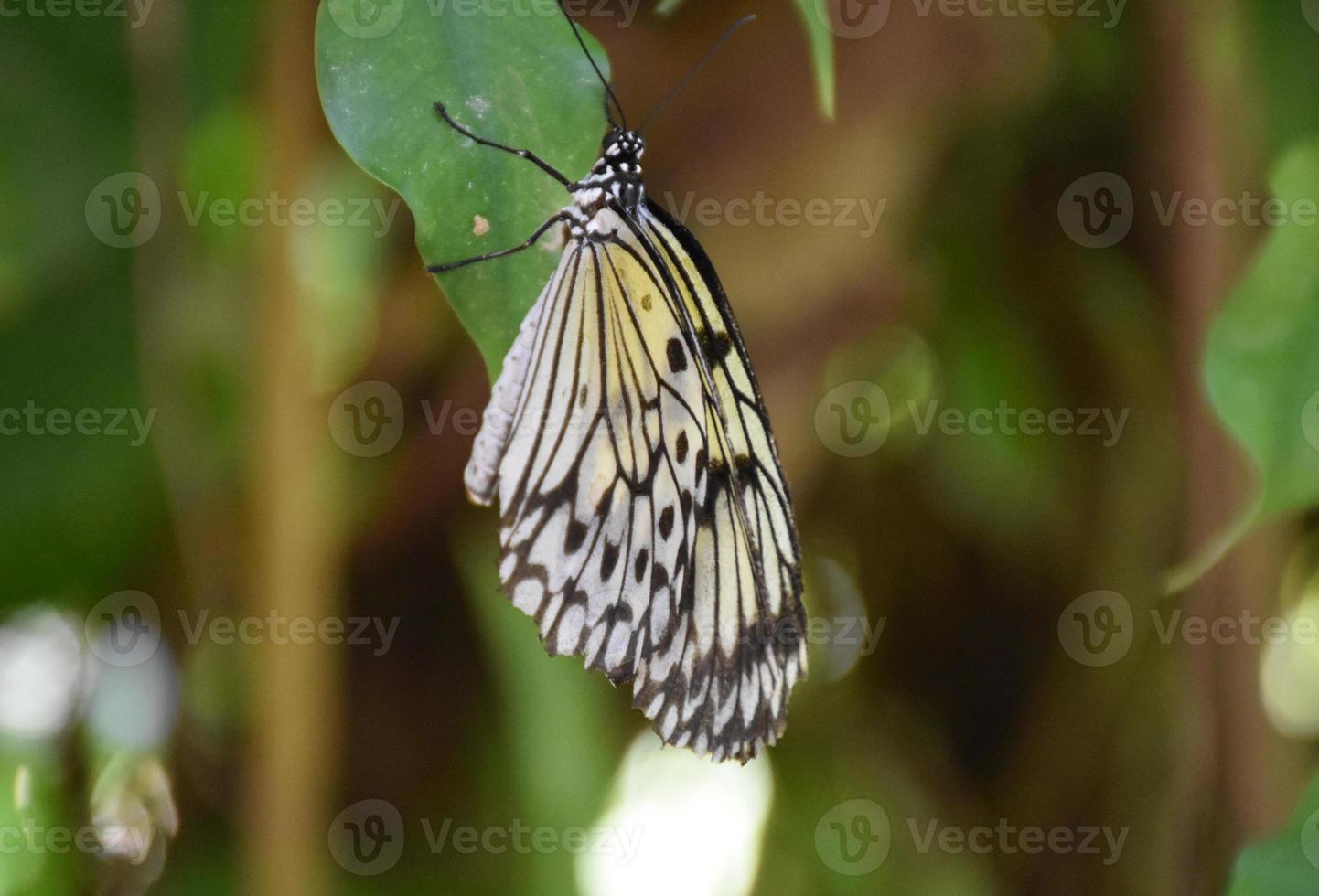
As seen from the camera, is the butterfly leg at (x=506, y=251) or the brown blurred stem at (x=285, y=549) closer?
the butterfly leg at (x=506, y=251)

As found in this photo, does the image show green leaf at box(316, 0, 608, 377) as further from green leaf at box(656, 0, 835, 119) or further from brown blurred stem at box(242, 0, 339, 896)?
brown blurred stem at box(242, 0, 339, 896)

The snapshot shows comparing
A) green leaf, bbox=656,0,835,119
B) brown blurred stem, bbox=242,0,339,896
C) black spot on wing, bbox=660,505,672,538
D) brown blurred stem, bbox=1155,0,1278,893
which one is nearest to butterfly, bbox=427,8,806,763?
black spot on wing, bbox=660,505,672,538

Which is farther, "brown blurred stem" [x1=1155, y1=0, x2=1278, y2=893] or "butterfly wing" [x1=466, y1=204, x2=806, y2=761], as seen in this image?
"brown blurred stem" [x1=1155, y1=0, x2=1278, y2=893]

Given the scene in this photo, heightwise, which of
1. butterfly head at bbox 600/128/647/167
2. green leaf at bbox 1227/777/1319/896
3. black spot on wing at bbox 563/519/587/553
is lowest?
green leaf at bbox 1227/777/1319/896

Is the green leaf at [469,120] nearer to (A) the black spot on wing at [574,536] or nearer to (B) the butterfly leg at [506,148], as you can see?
(B) the butterfly leg at [506,148]

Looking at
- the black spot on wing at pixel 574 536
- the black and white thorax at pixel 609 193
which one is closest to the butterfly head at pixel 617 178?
the black and white thorax at pixel 609 193

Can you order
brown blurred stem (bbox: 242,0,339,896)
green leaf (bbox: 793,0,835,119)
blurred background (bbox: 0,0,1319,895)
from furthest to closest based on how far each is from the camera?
blurred background (bbox: 0,0,1319,895)
brown blurred stem (bbox: 242,0,339,896)
green leaf (bbox: 793,0,835,119)
